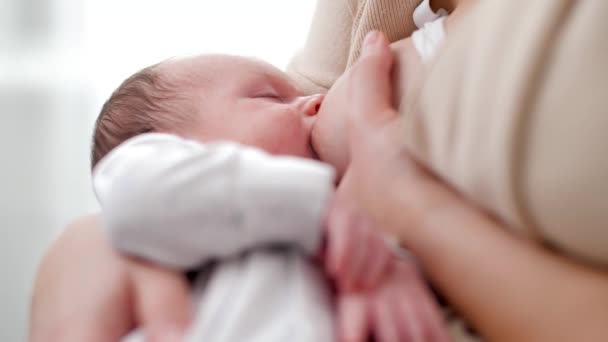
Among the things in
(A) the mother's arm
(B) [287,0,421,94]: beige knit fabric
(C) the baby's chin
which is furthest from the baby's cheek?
(B) [287,0,421,94]: beige knit fabric

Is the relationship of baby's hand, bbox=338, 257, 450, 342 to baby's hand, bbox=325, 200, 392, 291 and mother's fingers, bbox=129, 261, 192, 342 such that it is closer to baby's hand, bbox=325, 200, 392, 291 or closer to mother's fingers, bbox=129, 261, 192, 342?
baby's hand, bbox=325, 200, 392, 291

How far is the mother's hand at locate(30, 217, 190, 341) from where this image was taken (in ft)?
1.65

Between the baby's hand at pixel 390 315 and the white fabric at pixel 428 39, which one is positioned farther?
the white fabric at pixel 428 39

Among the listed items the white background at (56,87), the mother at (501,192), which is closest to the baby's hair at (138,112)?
the mother at (501,192)

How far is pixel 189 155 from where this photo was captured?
50 cm

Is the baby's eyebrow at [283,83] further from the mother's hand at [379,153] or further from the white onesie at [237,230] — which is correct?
the white onesie at [237,230]

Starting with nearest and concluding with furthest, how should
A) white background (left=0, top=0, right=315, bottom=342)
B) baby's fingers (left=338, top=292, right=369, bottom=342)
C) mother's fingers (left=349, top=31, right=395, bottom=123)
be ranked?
baby's fingers (left=338, top=292, right=369, bottom=342) → mother's fingers (left=349, top=31, right=395, bottom=123) → white background (left=0, top=0, right=315, bottom=342)

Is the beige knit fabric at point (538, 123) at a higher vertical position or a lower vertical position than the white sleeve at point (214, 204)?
higher

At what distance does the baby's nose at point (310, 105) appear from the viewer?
85 cm

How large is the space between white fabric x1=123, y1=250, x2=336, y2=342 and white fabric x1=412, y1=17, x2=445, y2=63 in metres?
0.34

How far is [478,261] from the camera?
521mm

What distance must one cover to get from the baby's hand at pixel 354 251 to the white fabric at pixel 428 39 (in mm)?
319

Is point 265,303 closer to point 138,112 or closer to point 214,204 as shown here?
point 214,204

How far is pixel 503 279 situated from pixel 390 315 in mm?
103
